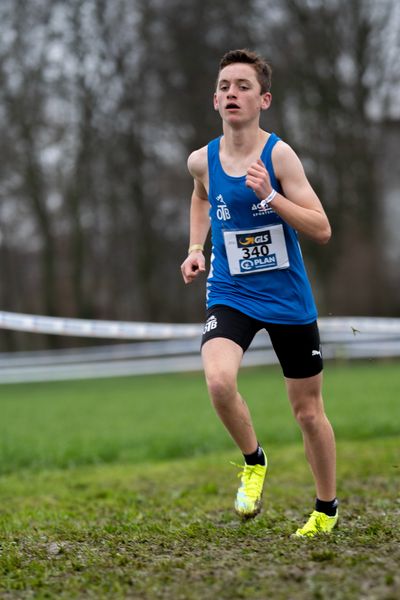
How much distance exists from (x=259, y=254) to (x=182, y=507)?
276cm

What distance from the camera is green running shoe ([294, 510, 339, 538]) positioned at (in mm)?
5445

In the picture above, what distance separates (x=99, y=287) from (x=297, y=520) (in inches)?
1323

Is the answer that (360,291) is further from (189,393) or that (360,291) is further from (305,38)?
(189,393)

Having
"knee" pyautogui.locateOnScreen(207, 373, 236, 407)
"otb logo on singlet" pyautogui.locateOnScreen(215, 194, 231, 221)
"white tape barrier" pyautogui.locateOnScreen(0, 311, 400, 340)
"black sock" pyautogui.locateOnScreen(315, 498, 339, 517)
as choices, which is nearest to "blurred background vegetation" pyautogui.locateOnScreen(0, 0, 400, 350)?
"white tape barrier" pyautogui.locateOnScreen(0, 311, 400, 340)

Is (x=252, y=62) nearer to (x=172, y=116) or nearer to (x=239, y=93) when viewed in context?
(x=239, y=93)

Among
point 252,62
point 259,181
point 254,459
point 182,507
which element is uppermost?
point 252,62

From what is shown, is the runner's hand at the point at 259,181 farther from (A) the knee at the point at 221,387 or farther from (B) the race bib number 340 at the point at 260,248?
(A) the knee at the point at 221,387

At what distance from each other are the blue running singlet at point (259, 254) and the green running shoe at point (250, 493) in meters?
0.92

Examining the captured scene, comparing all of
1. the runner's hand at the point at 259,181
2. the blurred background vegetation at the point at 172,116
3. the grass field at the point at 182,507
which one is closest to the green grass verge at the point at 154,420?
the grass field at the point at 182,507

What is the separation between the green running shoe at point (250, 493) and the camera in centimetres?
567

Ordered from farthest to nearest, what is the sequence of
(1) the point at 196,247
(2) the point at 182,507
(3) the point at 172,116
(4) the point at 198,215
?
(3) the point at 172,116
(2) the point at 182,507
(4) the point at 198,215
(1) the point at 196,247

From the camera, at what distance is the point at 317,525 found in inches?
220

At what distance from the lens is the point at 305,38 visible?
108 ft

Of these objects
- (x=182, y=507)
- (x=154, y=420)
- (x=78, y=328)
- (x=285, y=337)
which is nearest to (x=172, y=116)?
(x=154, y=420)
